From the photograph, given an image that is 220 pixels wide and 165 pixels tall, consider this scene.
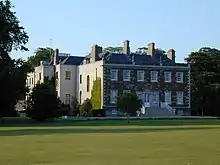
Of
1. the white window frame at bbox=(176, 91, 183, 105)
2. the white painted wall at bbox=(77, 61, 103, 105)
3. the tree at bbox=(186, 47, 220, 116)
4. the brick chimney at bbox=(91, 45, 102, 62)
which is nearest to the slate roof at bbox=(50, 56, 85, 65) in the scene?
the white painted wall at bbox=(77, 61, 103, 105)

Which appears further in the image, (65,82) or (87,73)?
(65,82)

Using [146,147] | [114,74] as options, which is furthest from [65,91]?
[146,147]

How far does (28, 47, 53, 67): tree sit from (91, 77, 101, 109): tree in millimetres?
33066

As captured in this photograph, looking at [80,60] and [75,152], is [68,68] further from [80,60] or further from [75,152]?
[75,152]

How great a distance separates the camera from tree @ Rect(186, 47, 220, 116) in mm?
84500

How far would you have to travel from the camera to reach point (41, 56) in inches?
4673

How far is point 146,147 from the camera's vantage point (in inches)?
840

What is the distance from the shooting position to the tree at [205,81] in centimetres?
8450

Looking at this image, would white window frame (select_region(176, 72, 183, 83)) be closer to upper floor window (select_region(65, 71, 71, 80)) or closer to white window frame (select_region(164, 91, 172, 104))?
white window frame (select_region(164, 91, 172, 104))

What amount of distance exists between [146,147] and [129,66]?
204ft

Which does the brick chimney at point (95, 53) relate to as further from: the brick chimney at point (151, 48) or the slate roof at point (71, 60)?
the brick chimney at point (151, 48)

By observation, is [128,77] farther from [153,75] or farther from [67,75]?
[67,75]

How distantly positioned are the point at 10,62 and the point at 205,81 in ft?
129

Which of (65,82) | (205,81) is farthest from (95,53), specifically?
(205,81)
